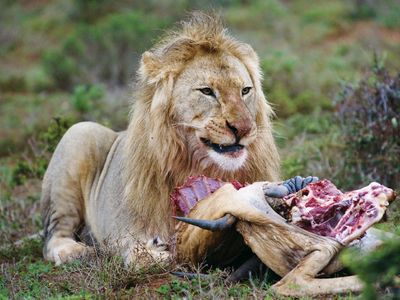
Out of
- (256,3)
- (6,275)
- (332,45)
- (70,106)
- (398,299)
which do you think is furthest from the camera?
(256,3)

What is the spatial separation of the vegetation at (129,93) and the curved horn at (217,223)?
281mm

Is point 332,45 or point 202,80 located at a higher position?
point 202,80

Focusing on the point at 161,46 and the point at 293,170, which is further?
the point at 293,170

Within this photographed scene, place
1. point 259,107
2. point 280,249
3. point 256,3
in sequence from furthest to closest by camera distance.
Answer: point 256,3
point 259,107
point 280,249

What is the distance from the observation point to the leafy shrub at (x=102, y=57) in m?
13.9

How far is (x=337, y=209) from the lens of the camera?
4.18 metres

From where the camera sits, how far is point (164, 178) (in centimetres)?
502

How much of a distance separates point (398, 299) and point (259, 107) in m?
2.65

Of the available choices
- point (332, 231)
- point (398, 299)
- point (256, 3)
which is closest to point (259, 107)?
point (332, 231)

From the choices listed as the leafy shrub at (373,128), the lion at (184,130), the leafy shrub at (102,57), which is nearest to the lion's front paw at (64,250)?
the lion at (184,130)

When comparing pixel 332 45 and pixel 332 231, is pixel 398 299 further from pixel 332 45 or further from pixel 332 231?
pixel 332 45

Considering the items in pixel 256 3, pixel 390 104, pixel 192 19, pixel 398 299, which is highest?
pixel 192 19

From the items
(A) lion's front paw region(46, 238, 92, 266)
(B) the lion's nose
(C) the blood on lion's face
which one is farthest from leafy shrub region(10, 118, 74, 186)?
(B) the lion's nose

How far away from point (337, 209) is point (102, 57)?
10.4 metres
